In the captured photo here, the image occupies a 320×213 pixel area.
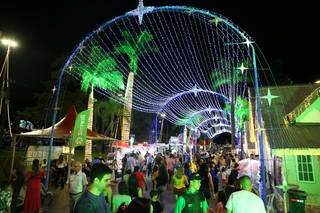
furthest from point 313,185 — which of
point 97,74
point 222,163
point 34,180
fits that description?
point 97,74

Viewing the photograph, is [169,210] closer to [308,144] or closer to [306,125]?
Answer: [308,144]

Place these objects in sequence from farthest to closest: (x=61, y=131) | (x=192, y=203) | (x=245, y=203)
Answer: (x=61, y=131) < (x=192, y=203) < (x=245, y=203)

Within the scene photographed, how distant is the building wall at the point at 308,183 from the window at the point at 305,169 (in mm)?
145

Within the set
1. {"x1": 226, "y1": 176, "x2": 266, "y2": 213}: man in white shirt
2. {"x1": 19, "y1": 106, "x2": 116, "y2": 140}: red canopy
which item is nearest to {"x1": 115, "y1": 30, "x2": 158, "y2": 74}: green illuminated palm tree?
{"x1": 19, "y1": 106, "x2": 116, "y2": 140}: red canopy

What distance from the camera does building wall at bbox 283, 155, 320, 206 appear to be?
12.2 meters

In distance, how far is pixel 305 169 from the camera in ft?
42.4

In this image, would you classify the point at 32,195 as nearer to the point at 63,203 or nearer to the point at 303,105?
the point at 63,203

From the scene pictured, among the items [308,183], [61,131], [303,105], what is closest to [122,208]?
[308,183]

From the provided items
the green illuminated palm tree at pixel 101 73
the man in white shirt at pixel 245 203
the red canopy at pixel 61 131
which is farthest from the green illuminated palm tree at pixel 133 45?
the man in white shirt at pixel 245 203

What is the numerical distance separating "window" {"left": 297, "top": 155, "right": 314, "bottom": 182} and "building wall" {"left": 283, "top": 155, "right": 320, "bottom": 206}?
0.48 ft

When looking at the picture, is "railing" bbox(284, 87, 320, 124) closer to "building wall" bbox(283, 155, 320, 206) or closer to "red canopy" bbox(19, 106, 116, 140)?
"building wall" bbox(283, 155, 320, 206)

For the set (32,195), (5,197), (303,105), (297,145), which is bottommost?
(32,195)

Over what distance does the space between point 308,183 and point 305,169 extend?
2.06 feet

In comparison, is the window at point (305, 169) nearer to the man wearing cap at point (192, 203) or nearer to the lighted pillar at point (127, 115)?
the man wearing cap at point (192, 203)
